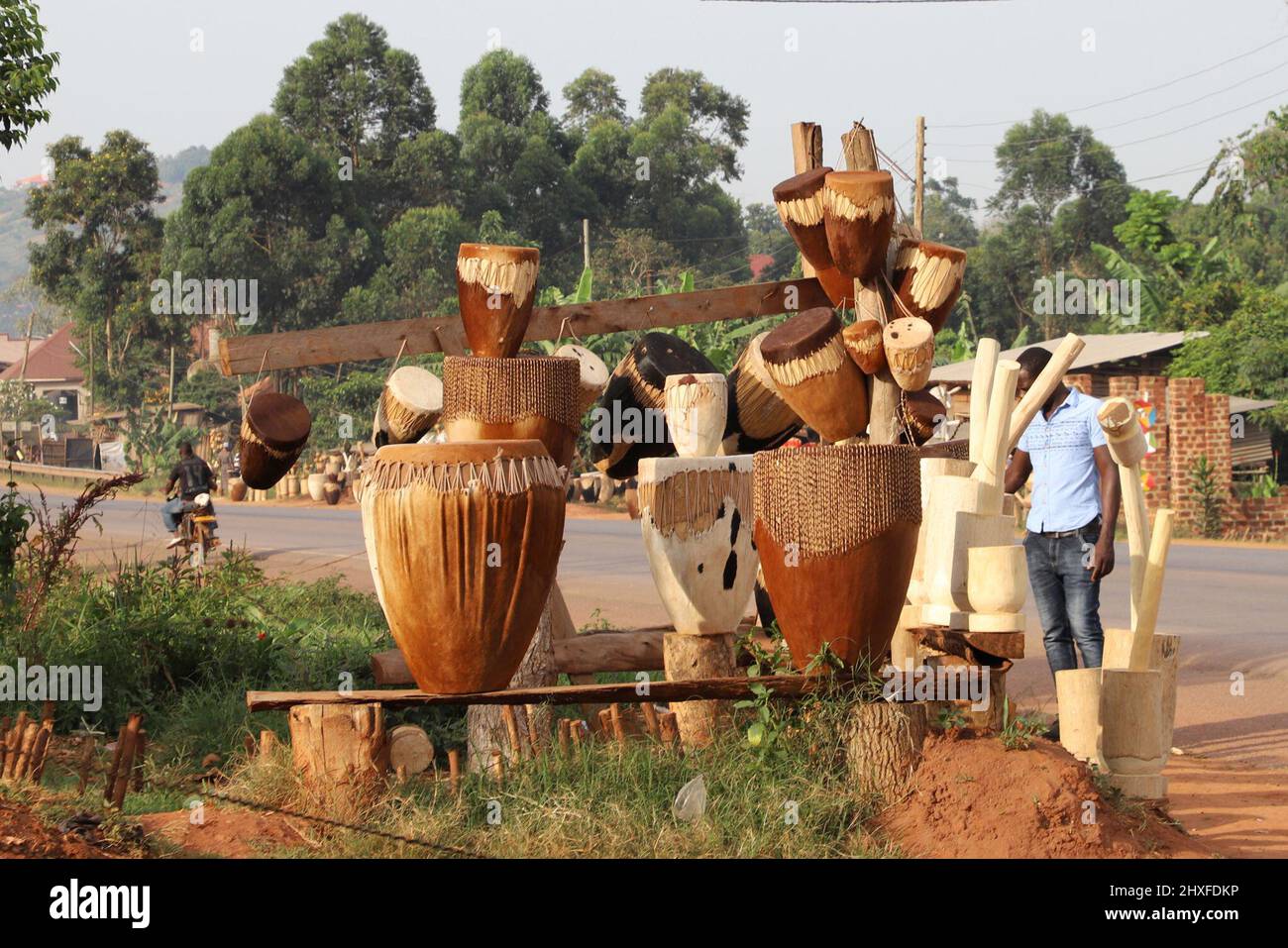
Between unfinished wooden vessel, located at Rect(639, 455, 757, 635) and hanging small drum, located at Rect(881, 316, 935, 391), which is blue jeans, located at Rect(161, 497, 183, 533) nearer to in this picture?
unfinished wooden vessel, located at Rect(639, 455, 757, 635)

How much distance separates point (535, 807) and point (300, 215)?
2809 centimetres

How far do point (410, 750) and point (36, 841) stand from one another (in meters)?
1.38

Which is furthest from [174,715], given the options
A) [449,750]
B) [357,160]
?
[357,160]

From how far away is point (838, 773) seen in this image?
4.64 metres

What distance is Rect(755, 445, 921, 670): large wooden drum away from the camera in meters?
4.59

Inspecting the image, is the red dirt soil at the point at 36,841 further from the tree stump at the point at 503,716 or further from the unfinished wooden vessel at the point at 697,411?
the unfinished wooden vessel at the point at 697,411

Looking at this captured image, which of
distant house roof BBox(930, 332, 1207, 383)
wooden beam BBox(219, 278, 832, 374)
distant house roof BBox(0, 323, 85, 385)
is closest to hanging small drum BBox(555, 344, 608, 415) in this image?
wooden beam BBox(219, 278, 832, 374)

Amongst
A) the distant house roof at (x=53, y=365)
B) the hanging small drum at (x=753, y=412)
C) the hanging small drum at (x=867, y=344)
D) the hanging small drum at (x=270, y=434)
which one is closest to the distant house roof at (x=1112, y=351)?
the hanging small drum at (x=753, y=412)

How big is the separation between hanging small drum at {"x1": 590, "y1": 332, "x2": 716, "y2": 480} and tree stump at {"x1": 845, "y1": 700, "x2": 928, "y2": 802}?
1619 mm

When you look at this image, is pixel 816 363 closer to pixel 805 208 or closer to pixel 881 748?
pixel 805 208

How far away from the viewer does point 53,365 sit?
160ft

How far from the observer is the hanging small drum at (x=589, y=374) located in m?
5.50

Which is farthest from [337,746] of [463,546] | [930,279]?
[930,279]

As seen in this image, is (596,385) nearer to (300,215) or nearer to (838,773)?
(838,773)
